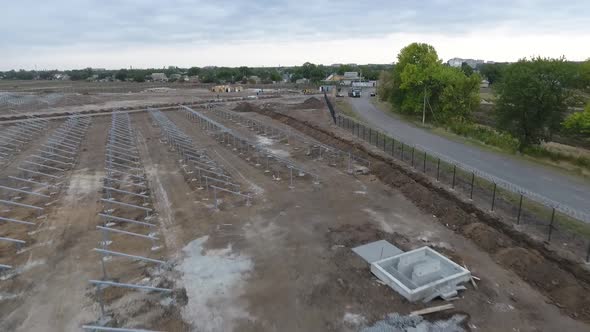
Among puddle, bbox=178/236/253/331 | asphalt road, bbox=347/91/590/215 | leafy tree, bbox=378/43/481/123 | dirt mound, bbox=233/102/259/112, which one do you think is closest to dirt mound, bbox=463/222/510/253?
asphalt road, bbox=347/91/590/215

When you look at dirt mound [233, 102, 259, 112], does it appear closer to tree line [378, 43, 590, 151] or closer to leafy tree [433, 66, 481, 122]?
leafy tree [433, 66, 481, 122]

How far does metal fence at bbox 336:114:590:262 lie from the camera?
46.3ft

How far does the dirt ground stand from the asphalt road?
222 inches

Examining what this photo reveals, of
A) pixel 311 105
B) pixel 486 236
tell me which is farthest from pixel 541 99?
pixel 311 105

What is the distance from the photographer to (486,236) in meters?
14.5

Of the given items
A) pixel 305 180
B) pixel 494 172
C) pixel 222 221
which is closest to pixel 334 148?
pixel 305 180

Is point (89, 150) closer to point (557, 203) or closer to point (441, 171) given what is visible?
point (441, 171)

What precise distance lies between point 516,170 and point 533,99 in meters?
7.53

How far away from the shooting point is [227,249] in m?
14.3

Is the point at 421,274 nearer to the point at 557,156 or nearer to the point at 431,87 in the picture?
the point at 557,156

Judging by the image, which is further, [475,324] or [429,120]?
[429,120]

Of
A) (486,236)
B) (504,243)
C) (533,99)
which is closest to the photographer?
(504,243)

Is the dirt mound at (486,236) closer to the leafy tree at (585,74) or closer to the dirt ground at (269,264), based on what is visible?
the dirt ground at (269,264)

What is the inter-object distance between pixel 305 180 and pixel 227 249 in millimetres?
9292
